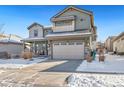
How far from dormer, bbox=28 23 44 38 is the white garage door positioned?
492 centimetres

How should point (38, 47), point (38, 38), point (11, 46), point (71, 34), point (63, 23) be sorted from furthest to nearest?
point (38, 47) → point (11, 46) → point (38, 38) → point (63, 23) → point (71, 34)

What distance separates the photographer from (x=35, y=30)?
18672 millimetres

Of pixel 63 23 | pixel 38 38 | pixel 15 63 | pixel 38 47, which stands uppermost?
pixel 63 23

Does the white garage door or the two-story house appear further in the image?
the two-story house

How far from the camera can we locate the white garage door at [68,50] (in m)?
13.2

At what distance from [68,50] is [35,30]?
7034 mm

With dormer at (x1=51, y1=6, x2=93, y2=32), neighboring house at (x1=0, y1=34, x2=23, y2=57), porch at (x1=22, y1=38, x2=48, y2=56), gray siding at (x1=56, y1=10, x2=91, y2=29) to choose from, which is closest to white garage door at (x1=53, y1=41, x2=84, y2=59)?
dormer at (x1=51, y1=6, x2=93, y2=32)

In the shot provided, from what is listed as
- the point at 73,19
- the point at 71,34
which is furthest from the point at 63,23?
the point at 71,34

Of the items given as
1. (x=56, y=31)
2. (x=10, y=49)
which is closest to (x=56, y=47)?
(x=56, y=31)

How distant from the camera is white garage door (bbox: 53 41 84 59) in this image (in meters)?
13.2

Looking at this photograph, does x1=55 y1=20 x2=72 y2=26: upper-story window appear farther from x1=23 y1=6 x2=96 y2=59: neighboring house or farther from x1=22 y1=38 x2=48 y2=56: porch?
x1=22 y1=38 x2=48 y2=56: porch

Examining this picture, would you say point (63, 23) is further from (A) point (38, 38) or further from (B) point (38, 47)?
(B) point (38, 47)

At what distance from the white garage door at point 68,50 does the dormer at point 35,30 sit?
492cm
